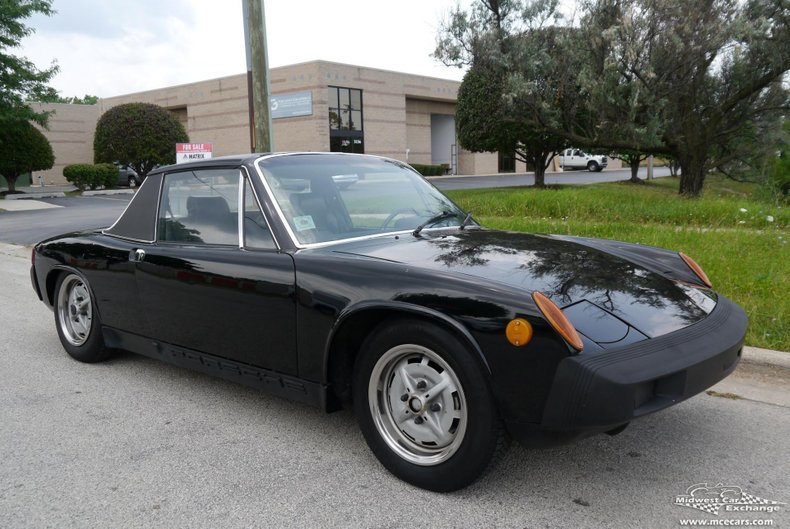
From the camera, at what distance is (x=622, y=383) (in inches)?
94.0

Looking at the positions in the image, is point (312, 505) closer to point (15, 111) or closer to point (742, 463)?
point (742, 463)

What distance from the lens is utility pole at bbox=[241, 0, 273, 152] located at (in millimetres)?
9078

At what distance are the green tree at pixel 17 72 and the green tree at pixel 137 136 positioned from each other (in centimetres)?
784

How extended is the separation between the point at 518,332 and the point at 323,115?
38137mm

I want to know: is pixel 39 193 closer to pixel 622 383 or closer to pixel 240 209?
pixel 240 209

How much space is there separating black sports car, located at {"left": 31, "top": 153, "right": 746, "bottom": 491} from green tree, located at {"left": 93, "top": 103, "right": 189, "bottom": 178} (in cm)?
3050

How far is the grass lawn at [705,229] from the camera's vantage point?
5.31 meters

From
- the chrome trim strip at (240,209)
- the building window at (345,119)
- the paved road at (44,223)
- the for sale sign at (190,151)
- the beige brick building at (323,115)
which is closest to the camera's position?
the chrome trim strip at (240,209)

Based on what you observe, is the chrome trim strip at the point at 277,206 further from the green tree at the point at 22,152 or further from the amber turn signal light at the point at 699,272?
the green tree at the point at 22,152

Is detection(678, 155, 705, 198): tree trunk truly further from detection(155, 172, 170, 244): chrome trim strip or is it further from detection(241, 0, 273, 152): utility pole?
detection(155, 172, 170, 244): chrome trim strip

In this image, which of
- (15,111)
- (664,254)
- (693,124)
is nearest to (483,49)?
(693,124)

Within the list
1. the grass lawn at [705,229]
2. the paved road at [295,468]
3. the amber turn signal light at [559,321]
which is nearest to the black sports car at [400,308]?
the amber turn signal light at [559,321]

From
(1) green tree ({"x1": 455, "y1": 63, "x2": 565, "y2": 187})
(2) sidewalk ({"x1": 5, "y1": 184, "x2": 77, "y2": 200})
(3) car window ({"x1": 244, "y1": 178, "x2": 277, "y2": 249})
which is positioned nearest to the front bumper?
(3) car window ({"x1": 244, "y1": 178, "x2": 277, "y2": 249})

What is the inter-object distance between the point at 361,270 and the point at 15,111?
25721 millimetres
